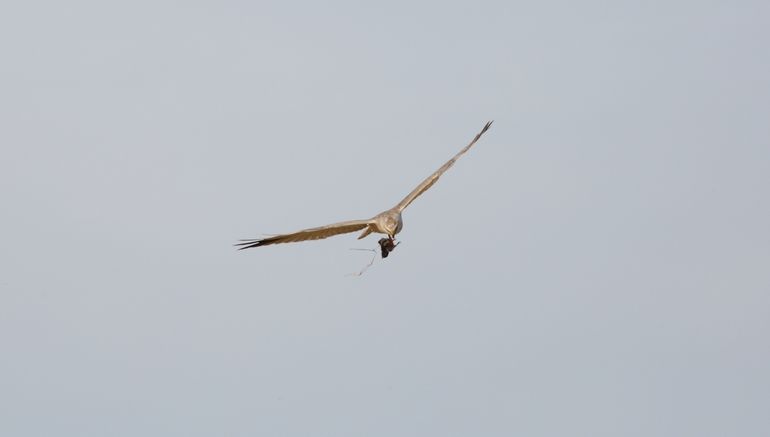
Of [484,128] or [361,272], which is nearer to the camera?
[361,272]

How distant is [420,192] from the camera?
33656 mm

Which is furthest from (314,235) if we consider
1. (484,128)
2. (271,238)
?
(484,128)

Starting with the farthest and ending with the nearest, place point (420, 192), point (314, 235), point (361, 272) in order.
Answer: point (420, 192)
point (314, 235)
point (361, 272)

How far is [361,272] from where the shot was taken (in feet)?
94.5

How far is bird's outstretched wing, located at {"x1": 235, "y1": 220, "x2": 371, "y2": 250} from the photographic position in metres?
30.3

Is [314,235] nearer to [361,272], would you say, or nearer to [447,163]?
[361,272]

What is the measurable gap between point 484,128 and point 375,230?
5.27 metres

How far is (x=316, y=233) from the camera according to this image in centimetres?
3097

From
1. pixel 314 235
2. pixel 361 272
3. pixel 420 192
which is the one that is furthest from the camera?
pixel 420 192

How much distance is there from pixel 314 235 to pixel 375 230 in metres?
1.35

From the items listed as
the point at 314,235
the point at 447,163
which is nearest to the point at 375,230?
the point at 314,235

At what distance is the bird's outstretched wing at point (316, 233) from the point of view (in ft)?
99.5

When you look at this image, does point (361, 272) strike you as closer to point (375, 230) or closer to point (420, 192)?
point (375, 230)

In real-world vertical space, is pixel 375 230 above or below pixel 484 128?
below
